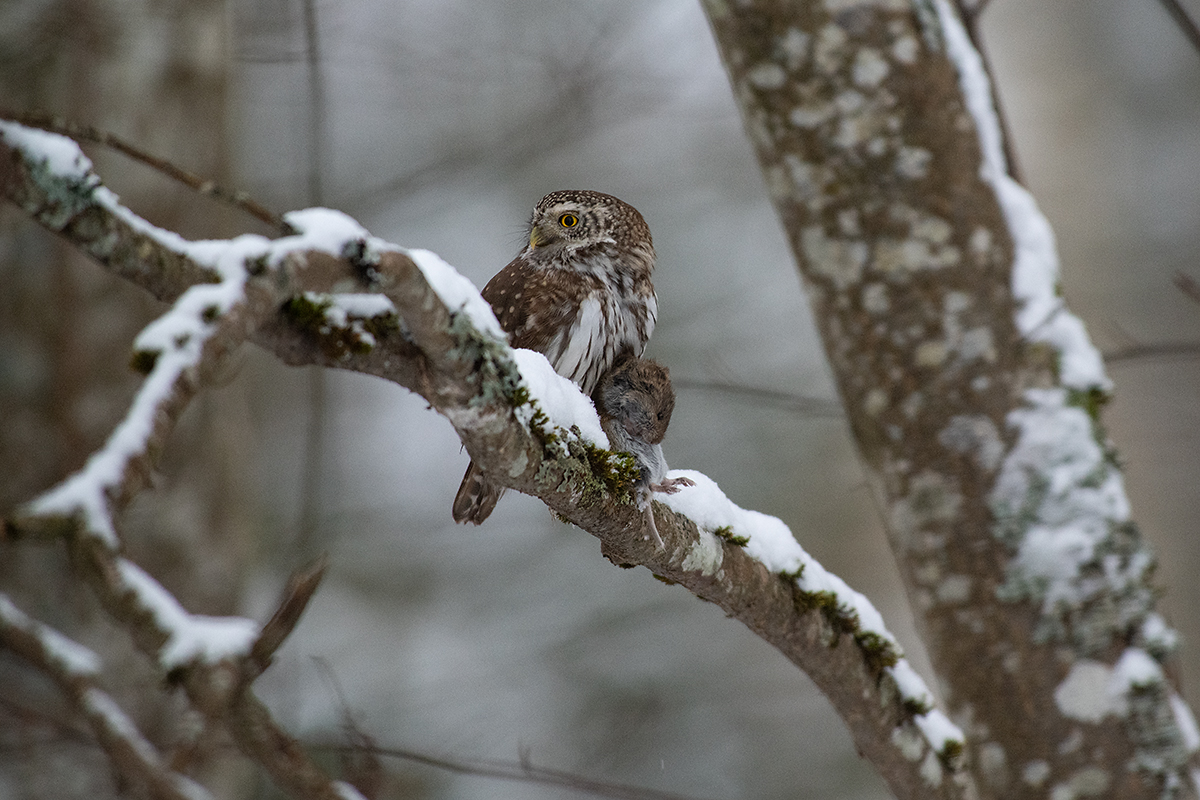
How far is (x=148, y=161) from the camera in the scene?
95 cm

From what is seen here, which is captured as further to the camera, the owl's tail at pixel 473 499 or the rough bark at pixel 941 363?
the rough bark at pixel 941 363

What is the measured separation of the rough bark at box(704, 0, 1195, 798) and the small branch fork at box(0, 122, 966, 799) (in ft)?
2.10

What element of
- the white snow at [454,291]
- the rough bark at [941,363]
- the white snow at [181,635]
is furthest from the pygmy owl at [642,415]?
the white snow at [181,635]

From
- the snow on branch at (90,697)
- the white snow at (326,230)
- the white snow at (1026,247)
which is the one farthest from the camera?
the white snow at (1026,247)

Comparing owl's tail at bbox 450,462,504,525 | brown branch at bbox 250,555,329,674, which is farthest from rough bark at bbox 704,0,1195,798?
brown branch at bbox 250,555,329,674

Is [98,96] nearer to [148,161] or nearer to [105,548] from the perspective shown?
[148,161]

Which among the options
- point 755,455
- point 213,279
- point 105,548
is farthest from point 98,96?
point 755,455

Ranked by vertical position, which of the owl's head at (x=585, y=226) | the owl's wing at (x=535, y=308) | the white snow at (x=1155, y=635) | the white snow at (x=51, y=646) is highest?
the owl's head at (x=585, y=226)

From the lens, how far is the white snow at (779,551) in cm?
202

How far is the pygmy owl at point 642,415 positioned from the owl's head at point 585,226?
553 mm

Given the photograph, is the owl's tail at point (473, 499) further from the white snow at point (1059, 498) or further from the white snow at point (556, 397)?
the white snow at point (1059, 498)

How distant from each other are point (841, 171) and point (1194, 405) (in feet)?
21.3

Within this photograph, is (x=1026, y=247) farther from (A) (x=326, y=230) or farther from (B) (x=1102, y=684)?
(A) (x=326, y=230)

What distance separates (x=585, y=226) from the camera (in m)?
2.88
